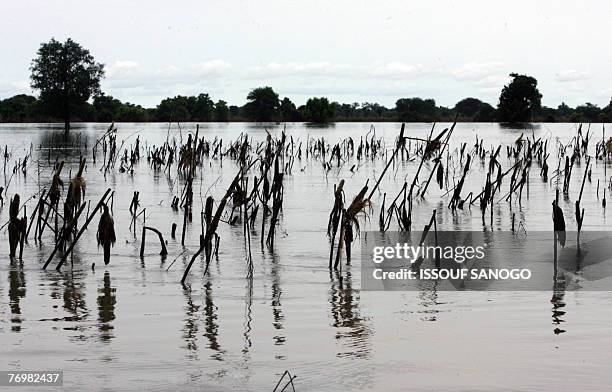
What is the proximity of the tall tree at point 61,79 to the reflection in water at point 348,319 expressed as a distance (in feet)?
223

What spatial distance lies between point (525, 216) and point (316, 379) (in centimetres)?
695

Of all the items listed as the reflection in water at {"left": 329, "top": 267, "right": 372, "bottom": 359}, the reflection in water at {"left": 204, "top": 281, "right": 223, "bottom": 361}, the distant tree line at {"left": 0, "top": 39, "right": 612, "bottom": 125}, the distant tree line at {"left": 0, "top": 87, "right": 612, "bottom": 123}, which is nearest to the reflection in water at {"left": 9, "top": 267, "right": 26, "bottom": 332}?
the reflection in water at {"left": 204, "top": 281, "right": 223, "bottom": 361}

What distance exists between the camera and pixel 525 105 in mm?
106562

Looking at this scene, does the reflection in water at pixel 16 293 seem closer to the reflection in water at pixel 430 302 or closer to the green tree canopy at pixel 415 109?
the reflection in water at pixel 430 302

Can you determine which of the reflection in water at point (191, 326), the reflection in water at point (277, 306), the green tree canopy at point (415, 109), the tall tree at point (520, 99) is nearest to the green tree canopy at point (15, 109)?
the green tree canopy at point (415, 109)

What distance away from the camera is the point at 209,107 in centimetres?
11794

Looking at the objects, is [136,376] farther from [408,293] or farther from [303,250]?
[303,250]

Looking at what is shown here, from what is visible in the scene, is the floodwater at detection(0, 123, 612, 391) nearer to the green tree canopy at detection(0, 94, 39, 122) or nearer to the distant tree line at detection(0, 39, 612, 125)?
the distant tree line at detection(0, 39, 612, 125)

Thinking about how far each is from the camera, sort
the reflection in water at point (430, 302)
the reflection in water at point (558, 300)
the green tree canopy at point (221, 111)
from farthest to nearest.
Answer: the green tree canopy at point (221, 111) → the reflection in water at point (430, 302) → the reflection in water at point (558, 300)

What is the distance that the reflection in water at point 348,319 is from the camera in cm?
430

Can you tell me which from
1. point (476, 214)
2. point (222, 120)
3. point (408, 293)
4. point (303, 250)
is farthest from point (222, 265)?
point (222, 120)

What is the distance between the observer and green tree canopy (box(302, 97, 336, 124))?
10450cm

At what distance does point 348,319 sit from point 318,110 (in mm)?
100184

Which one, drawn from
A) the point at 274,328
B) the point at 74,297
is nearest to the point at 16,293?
the point at 74,297
